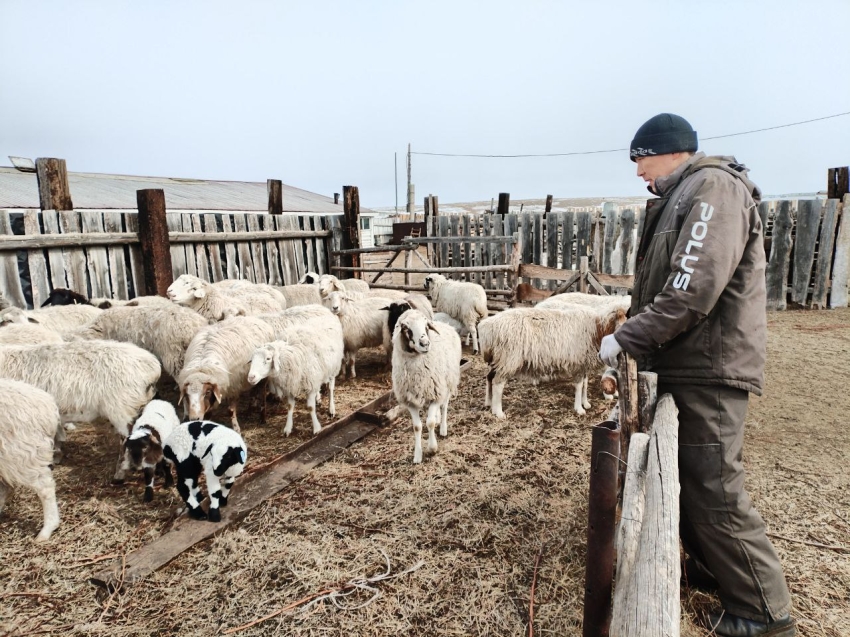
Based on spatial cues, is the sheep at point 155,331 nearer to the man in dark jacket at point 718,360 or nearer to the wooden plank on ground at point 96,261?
the wooden plank on ground at point 96,261

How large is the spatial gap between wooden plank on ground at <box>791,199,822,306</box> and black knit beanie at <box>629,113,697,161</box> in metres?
10.8

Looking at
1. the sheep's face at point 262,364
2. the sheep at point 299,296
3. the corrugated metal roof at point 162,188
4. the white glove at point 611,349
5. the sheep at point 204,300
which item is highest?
the corrugated metal roof at point 162,188

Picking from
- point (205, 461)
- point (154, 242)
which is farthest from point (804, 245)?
point (154, 242)

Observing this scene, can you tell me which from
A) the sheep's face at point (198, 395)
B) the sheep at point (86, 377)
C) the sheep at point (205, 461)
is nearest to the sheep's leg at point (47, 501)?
the sheep at point (86, 377)

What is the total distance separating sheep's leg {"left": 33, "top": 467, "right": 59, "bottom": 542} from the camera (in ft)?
12.1

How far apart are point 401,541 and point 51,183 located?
27.0ft

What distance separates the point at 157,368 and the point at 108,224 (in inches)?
176

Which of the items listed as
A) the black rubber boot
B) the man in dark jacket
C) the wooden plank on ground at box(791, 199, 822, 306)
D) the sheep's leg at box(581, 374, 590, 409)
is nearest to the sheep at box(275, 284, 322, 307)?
the sheep's leg at box(581, 374, 590, 409)

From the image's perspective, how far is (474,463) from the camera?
4.72 meters

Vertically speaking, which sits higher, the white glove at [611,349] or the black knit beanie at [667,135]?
the black knit beanie at [667,135]

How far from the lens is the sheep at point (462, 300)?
9.43 meters

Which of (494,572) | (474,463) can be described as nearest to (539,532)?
(494,572)

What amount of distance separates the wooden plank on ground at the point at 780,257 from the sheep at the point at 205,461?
40.0ft

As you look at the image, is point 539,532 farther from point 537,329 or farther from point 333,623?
point 537,329
